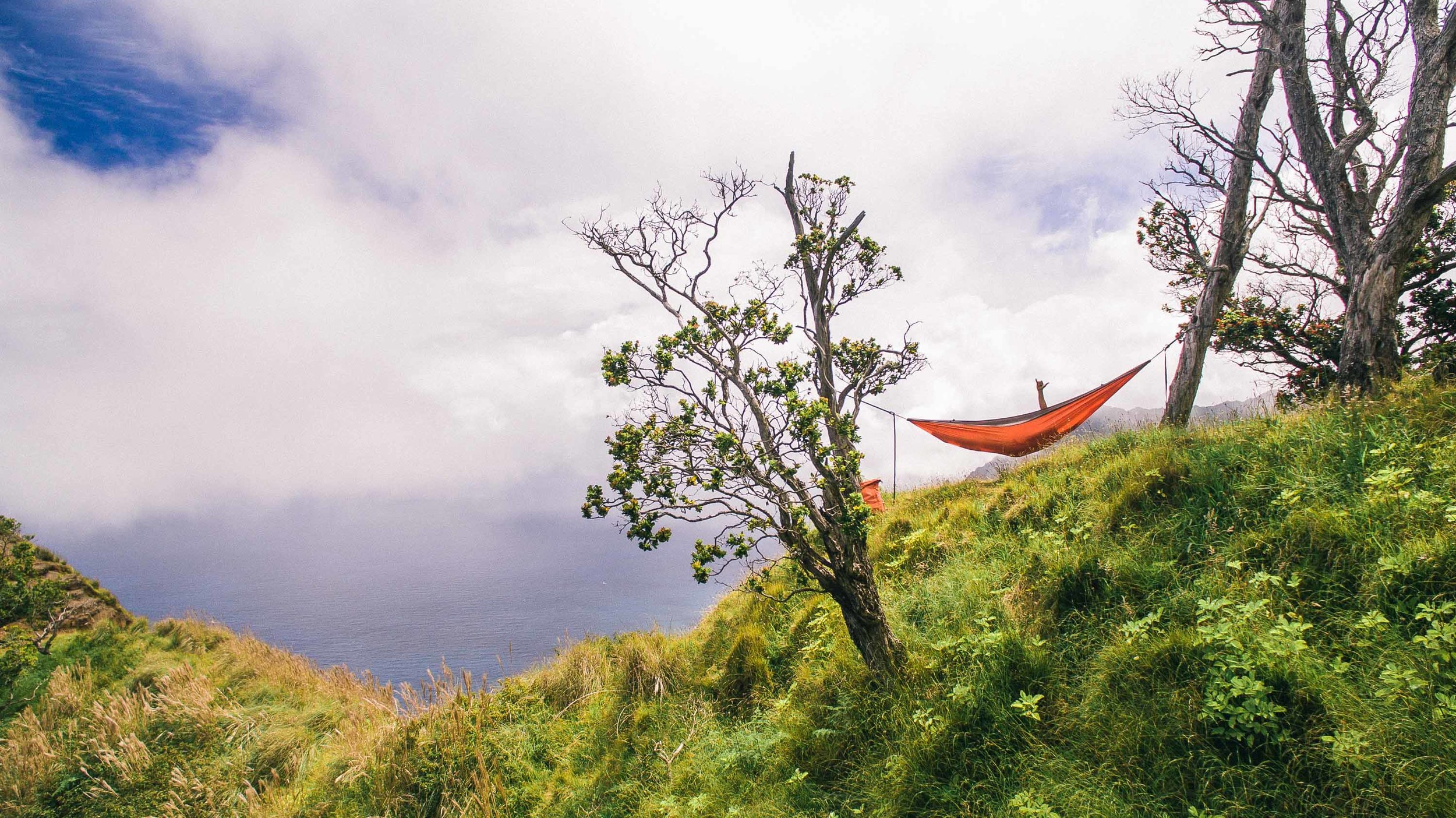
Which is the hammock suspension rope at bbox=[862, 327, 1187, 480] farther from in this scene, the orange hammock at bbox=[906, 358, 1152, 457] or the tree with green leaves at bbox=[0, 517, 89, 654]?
the tree with green leaves at bbox=[0, 517, 89, 654]

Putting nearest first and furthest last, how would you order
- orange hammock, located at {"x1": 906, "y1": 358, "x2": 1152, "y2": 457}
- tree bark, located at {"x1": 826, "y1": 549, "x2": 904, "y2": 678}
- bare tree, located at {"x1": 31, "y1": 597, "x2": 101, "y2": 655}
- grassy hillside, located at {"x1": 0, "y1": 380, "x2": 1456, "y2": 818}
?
1. grassy hillside, located at {"x1": 0, "y1": 380, "x2": 1456, "y2": 818}
2. tree bark, located at {"x1": 826, "y1": 549, "x2": 904, "y2": 678}
3. orange hammock, located at {"x1": 906, "y1": 358, "x2": 1152, "y2": 457}
4. bare tree, located at {"x1": 31, "y1": 597, "x2": 101, "y2": 655}

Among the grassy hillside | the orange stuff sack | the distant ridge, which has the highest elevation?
the distant ridge

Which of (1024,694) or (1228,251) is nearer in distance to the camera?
(1024,694)

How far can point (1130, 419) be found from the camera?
26.9 feet

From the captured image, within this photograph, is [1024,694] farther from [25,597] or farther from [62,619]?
[62,619]

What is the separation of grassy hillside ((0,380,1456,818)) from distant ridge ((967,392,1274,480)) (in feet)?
2.00

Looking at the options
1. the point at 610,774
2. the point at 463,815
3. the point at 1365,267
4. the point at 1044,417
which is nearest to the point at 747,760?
the point at 610,774

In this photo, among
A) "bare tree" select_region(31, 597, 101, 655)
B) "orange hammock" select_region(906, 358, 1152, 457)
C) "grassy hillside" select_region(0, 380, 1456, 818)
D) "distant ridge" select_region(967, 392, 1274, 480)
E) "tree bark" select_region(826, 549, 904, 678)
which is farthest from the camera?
"bare tree" select_region(31, 597, 101, 655)

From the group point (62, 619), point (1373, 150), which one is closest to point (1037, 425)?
point (1373, 150)

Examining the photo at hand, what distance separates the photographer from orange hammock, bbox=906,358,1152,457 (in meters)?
8.23

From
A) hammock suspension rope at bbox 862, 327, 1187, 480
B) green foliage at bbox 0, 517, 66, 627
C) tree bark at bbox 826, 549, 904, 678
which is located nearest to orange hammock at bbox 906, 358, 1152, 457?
hammock suspension rope at bbox 862, 327, 1187, 480

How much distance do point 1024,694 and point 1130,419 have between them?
20.9 feet

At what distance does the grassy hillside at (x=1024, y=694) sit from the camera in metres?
2.63

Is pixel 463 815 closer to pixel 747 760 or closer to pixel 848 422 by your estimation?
pixel 747 760
